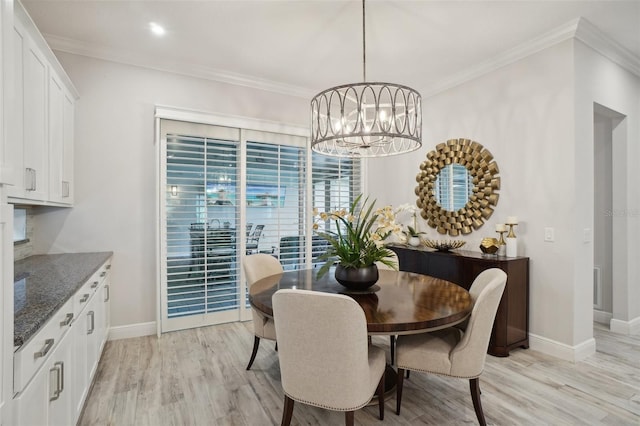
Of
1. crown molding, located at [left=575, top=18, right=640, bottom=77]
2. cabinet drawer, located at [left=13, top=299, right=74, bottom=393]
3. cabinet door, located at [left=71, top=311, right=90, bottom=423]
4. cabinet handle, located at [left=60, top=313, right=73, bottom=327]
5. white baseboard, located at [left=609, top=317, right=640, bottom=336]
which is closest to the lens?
cabinet drawer, located at [left=13, top=299, right=74, bottom=393]

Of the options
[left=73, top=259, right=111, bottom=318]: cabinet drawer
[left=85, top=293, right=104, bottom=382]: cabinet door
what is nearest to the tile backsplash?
[left=73, top=259, right=111, bottom=318]: cabinet drawer

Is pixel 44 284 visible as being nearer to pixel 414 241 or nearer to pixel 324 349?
pixel 324 349

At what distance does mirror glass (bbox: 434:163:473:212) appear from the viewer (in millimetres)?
3744

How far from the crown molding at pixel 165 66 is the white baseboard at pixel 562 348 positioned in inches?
147

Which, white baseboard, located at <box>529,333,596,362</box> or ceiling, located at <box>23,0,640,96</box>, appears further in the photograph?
white baseboard, located at <box>529,333,596,362</box>

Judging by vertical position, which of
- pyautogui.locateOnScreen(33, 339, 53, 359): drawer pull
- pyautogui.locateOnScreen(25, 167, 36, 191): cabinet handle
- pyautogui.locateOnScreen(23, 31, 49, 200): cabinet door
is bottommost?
pyautogui.locateOnScreen(33, 339, 53, 359): drawer pull

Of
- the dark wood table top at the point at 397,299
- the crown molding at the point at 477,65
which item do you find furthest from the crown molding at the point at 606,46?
the dark wood table top at the point at 397,299

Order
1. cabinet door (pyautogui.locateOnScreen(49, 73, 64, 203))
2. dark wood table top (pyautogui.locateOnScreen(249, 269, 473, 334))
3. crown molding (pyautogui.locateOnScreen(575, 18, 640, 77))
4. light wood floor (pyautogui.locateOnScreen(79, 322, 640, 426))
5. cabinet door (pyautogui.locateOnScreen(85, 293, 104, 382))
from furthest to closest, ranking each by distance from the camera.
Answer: crown molding (pyautogui.locateOnScreen(575, 18, 640, 77)) < cabinet door (pyautogui.locateOnScreen(49, 73, 64, 203)) < cabinet door (pyautogui.locateOnScreen(85, 293, 104, 382)) < light wood floor (pyautogui.locateOnScreen(79, 322, 640, 426)) < dark wood table top (pyautogui.locateOnScreen(249, 269, 473, 334))

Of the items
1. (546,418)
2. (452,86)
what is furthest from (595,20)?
(546,418)

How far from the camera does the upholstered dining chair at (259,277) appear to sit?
252 centimetres

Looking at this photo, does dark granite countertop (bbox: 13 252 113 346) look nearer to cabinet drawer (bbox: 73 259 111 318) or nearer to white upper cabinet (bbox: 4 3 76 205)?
cabinet drawer (bbox: 73 259 111 318)

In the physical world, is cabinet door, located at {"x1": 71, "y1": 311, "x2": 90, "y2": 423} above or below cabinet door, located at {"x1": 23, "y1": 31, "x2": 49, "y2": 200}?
below

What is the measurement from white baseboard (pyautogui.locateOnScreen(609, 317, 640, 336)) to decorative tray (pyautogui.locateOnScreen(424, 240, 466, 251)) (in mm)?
1770

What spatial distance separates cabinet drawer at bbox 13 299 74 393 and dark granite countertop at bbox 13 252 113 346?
1.8 inches
